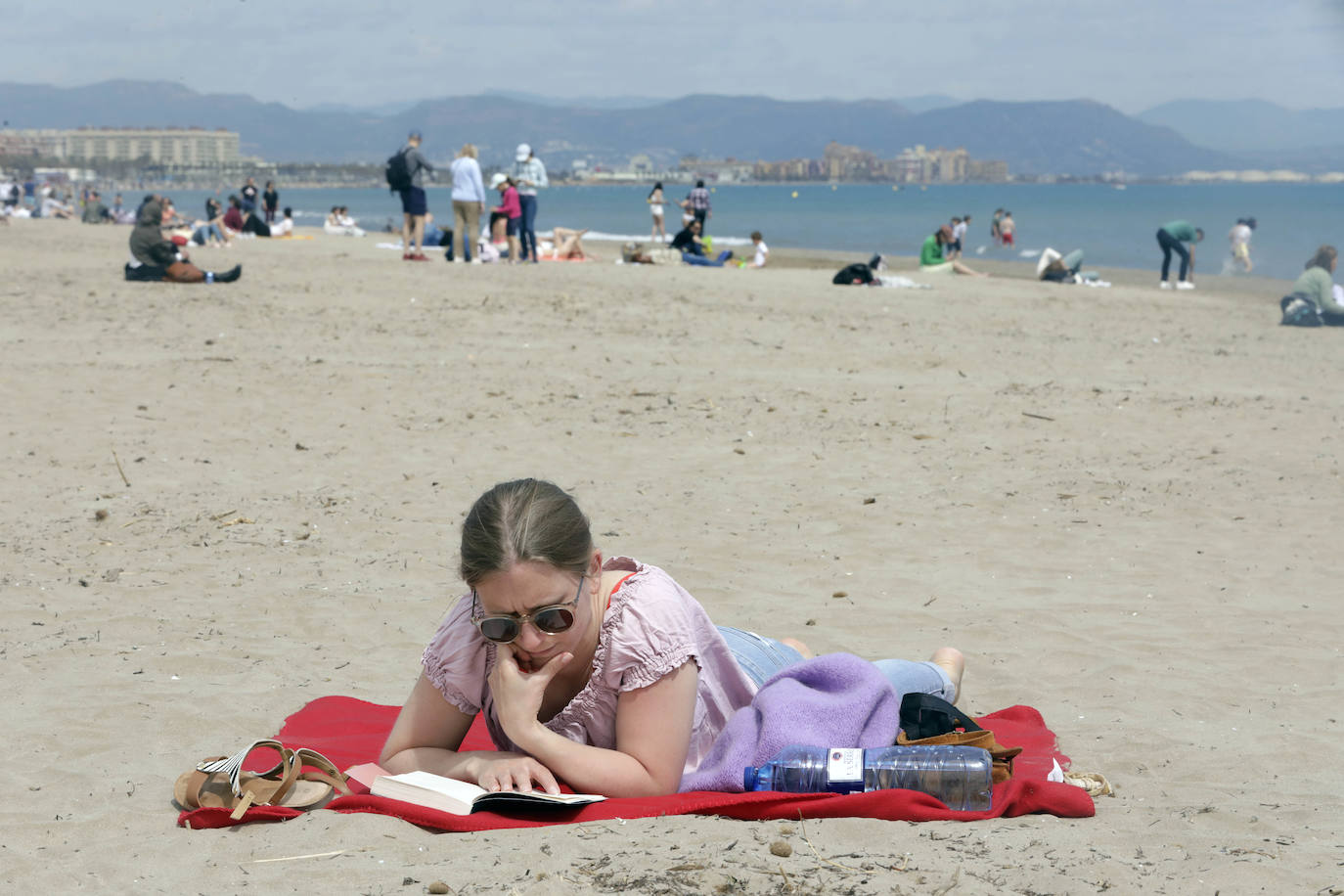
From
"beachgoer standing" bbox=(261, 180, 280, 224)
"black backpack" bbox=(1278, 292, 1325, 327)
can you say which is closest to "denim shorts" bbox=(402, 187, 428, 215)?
"black backpack" bbox=(1278, 292, 1325, 327)

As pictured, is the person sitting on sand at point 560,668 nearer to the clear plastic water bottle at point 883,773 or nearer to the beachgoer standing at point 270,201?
the clear plastic water bottle at point 883,773

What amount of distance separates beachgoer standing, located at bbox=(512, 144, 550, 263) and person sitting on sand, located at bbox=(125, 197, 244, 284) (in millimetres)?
5237

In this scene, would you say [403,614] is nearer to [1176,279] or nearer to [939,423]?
[939,423]

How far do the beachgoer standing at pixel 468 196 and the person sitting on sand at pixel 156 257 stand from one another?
428cm

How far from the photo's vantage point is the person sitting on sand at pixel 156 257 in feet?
46.8

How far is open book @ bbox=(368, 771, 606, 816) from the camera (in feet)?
9.93

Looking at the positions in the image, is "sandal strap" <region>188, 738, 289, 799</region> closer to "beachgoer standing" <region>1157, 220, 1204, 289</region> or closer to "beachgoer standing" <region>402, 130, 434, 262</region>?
"beachgoer standing" <region>402, 130, 434, 262</region>

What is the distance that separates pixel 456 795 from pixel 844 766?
97cm

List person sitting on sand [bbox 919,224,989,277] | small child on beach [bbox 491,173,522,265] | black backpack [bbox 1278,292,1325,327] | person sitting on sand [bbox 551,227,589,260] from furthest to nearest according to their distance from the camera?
person sitting on sand [bbox 919,224,989,277] < person sitting on sand [bbox 551,227,589,260] < small child on beach [bbox 491,173,522,265] < black backpack [bbox 1278,292,1325,327]

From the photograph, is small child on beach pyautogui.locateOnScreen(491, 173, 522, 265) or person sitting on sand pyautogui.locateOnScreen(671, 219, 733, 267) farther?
person sitting on sand pyautogui.locateOnScreen(671, 219, 733, 267)

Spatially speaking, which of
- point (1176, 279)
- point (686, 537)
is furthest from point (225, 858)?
point (1176, 279)

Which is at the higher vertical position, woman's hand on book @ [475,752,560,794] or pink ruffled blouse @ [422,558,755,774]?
pink ruffled blouse @ [422,558,755,774]

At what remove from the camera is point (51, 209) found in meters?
38.1

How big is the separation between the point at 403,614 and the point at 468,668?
7.42ft
